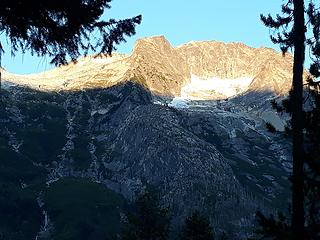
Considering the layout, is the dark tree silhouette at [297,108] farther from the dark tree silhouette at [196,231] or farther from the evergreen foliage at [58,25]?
the dark tree silhouette at [196,231]

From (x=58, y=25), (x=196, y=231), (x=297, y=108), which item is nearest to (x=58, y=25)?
(x=58, y=25)

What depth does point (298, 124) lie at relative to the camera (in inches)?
791

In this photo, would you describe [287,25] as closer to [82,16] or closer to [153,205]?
[82,16]

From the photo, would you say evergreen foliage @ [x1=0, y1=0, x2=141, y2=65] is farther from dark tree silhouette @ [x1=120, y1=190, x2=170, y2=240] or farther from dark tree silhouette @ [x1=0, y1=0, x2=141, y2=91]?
dark tree silhouette @ [x1=120, y1=190, x2=170, y2=240]

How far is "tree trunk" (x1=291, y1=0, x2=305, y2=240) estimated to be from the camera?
19.1m

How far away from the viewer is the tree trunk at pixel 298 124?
1914cm

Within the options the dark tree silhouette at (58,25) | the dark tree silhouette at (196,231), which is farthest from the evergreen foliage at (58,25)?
the dark tree silhouette at (196,231)

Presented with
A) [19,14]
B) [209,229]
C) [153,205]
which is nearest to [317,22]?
[19,14]

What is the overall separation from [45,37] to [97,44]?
1583 mm

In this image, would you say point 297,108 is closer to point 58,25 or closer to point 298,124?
point 298,124

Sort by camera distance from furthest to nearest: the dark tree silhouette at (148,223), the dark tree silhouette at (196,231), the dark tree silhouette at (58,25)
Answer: the dark tree silhouette at (148,223) < the dark tree silhouette at (196,231) < the dark tree silhouette at (58,25)

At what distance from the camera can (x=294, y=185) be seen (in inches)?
766

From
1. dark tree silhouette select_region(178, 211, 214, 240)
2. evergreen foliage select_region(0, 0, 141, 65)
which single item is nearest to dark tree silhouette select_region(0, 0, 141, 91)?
evergreen foliage select_region(0, 0, 141, 65)

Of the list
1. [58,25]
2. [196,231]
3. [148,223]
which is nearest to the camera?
[58,25]
